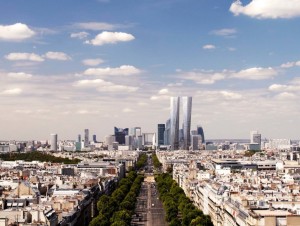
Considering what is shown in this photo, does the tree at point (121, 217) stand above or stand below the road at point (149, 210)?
above

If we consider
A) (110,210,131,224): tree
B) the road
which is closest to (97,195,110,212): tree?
the road

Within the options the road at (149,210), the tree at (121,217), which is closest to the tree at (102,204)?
the road at (149,210)

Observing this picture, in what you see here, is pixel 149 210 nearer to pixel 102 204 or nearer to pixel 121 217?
pixel 102 204

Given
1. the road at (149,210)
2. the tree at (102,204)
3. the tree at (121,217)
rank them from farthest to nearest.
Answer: the tree at (102,204), the road at (149,210), the tree at (121,217)

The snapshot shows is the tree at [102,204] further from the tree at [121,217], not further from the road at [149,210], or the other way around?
the tree at [121,217]

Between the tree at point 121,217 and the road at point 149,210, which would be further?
the road at point 149,210

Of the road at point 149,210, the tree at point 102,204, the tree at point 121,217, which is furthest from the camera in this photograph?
the tree at point 102,204

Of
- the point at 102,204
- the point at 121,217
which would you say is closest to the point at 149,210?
the point at 102,204

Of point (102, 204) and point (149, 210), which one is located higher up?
point (102, 204)
